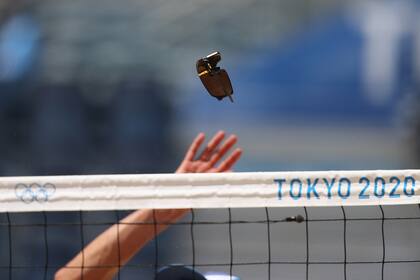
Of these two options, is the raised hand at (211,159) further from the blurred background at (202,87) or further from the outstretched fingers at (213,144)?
the blurred background at (202,87)

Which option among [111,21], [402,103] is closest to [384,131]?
[402,103]

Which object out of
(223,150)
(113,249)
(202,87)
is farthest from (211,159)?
(202,87)

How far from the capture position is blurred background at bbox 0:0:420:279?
19.3 feet

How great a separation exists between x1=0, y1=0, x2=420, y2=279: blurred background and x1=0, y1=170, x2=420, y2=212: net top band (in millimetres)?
3214

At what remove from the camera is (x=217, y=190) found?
7.98 feet

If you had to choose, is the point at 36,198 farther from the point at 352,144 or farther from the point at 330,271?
the point at 352,144

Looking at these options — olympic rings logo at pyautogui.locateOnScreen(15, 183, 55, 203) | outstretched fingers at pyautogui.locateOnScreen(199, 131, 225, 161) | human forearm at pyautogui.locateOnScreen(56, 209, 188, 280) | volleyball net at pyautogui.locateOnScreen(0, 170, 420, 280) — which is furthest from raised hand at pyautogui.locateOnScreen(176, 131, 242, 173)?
volleyball net at pyautogui.locateOnScreen(0, 170, 420, 280)

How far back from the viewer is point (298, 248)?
5.71 meters

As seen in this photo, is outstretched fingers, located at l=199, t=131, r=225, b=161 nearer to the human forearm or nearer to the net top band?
the net top band

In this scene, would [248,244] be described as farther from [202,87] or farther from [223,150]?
[223,150]

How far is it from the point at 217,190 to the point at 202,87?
3.76 m

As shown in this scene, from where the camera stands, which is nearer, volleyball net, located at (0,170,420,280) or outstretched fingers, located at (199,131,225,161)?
outstretched fingers, located at (199,131,225,161)

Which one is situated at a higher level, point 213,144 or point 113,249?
point 213,144

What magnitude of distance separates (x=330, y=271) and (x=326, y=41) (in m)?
1.79
